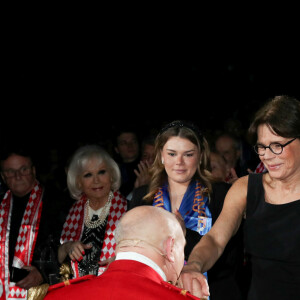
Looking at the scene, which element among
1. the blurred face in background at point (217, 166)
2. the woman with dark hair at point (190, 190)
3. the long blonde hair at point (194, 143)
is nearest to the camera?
the woman with dark hair at point (190, 190)

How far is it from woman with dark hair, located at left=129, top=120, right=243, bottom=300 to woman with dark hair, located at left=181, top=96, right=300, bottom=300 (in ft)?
2.05

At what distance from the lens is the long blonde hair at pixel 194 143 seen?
355 cm

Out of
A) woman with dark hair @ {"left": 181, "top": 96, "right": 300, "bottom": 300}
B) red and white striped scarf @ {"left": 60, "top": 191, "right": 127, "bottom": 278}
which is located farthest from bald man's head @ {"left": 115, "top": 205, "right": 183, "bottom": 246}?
red and white striped scarf @ {"left": 60, "top": 191, "right": 127, "bottom": 278}

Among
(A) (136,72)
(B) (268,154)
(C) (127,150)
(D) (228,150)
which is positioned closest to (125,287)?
(B) (268,154)

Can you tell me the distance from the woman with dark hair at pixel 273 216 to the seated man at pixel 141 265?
0.57 m

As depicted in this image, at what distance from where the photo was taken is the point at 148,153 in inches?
229

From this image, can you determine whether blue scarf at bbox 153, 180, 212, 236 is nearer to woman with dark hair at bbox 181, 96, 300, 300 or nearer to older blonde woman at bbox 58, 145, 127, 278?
woman with dark hair at bbox 181, 96, 300, 300

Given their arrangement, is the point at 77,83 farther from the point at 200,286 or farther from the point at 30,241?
the point at 200,286

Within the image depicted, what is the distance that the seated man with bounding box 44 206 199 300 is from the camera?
1728mm

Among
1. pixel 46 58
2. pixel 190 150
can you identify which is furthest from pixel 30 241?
pixel 46 58

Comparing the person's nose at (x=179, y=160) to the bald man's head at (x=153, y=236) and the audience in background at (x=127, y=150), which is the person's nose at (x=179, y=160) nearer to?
the bald man's head at (x=153, y=236)

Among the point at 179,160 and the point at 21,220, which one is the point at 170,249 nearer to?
the point at 179,160

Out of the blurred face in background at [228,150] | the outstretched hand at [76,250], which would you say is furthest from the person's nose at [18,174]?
the blurred face in background at [228,150]

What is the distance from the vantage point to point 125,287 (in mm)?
1725
